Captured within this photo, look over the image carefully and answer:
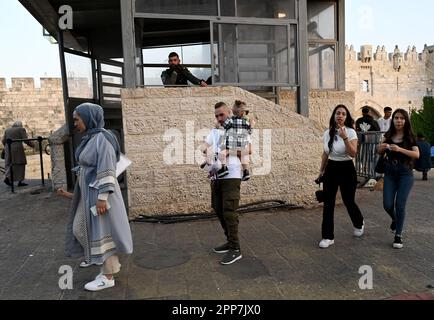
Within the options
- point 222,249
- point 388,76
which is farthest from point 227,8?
point 388,76

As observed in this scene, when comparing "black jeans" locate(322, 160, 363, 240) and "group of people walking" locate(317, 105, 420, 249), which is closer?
"group of people walking" locate(317, 105, 420, 249)

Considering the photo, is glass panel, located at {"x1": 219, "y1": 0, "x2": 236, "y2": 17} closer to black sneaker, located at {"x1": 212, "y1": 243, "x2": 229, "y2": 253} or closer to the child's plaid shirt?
the child's plaid shirt

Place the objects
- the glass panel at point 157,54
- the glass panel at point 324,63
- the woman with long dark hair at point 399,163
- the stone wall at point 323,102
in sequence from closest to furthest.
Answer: the woman with long dark hair at point 399,163, the glass panel at point 157,54, the stone wall at point 323,102, the glass panel at point 324,63

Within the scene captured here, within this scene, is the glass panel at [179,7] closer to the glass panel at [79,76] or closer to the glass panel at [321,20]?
the glass panel at [79,76]

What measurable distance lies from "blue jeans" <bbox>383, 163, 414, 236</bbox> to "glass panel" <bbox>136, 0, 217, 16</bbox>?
4243 millimetres

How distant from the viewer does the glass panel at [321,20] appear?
10.1 metres

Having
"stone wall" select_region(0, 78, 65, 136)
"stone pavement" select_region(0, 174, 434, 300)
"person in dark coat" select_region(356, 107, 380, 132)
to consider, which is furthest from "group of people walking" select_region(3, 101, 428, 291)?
"stone wall" select_region(0, 78, 65, 136)

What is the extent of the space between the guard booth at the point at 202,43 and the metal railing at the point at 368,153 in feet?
5.22

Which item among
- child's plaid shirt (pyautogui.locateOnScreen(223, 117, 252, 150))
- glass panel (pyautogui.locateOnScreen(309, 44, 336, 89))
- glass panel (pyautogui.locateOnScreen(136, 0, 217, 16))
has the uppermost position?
glass panel (pyautogui.locateOnScreen(136, 0, 217, 16))

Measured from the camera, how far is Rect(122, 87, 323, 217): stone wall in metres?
6.50

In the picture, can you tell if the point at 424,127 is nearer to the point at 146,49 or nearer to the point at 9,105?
the point at 146,49

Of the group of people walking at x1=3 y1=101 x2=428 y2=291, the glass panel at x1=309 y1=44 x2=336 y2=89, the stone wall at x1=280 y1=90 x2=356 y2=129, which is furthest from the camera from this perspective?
the glass panel at x1=309 y1=44 x2=336 y2=89

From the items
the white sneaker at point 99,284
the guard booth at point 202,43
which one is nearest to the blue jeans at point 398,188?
the guard booth at point 202,43

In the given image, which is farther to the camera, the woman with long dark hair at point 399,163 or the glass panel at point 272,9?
the glass panel at point 272,9
